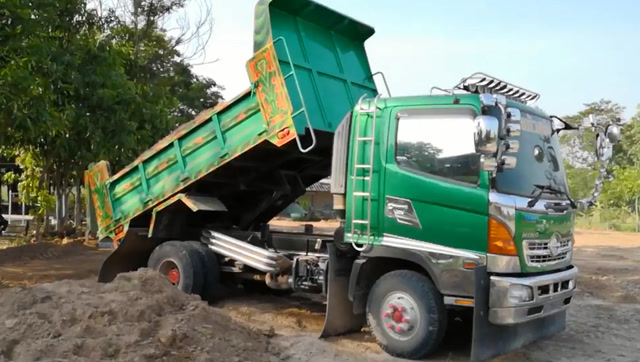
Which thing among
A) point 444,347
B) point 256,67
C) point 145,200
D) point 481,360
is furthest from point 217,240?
point 481,360

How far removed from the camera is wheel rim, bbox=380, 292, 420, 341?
618 centimetres

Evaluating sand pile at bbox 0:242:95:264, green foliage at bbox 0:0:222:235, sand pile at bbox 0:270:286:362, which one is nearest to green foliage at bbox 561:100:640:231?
green foliage at bbox 0:0:222:235

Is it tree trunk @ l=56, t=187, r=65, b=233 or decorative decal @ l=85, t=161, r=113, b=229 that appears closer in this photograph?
decorative decal @ l=85, t=161, r=113, b=229

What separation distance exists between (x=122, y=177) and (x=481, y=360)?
5.36 metres

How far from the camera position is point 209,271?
27.7 ft

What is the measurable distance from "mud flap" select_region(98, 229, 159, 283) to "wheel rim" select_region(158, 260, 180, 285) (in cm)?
50

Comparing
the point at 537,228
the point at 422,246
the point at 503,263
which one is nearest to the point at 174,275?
the point at 422,246

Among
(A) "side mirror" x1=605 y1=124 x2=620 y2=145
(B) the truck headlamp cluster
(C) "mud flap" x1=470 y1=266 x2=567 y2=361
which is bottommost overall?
(C) "mud flap" x1=470 y1=266 x2=567 y2=361

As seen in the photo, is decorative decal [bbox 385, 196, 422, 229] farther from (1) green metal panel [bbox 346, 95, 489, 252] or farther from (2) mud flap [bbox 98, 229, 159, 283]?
(2) mud flap [bbox 98, 229, 159, 283]

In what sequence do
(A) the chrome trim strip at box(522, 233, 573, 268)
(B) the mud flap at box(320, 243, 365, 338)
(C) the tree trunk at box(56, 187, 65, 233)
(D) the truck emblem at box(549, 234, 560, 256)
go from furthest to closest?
(C) the tree trunk at box(56, 187, 65, 233), (B) the mud flap at box(320, 243, 365, 338), (D) the truck emblem at box(549, 234, 560, 256), (A) the chrome trim strip at box(522, 233, 573, 268)

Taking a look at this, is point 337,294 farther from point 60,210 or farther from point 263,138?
point 60,210

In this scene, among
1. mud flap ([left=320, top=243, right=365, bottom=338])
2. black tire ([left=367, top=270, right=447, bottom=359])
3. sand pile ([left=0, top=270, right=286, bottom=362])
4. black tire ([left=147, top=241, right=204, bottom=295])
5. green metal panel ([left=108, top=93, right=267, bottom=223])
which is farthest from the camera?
black tire ([left=147, top=241, right=204, bottom=295])

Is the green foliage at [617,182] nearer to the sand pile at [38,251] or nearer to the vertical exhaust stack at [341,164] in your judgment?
the sand pile at [38,251]

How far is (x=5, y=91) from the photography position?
10.1 metres
